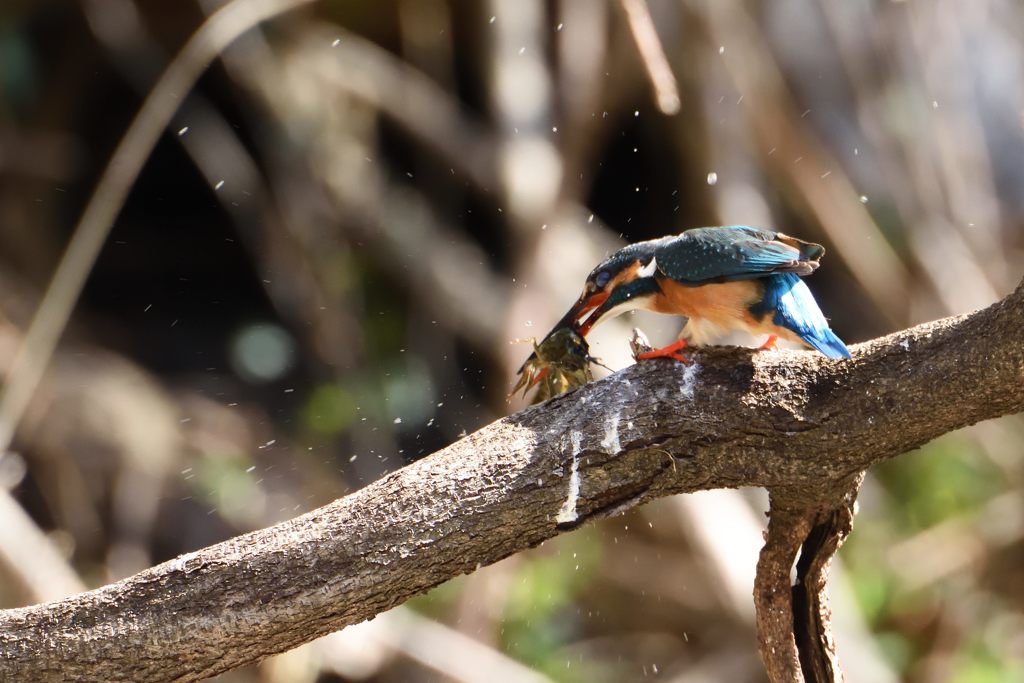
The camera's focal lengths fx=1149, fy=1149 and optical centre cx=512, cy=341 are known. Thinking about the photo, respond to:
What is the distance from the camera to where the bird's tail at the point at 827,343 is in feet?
6.64

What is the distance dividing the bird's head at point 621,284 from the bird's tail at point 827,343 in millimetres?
447

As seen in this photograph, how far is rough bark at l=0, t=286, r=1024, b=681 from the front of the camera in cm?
188

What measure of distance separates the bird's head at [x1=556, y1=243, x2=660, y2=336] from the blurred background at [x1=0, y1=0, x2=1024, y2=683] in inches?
85.6

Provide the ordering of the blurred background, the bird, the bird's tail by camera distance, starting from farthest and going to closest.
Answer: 1. the blurred background
2. the bird
3. the bird's tail

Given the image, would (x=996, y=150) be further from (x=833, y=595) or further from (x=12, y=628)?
(x=12, y=628)

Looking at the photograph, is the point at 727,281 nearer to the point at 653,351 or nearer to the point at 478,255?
the point at 653,351

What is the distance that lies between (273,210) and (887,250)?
3.02 m

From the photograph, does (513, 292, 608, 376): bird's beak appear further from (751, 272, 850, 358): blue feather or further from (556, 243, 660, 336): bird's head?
(751, 272, 850, 358): blue feather

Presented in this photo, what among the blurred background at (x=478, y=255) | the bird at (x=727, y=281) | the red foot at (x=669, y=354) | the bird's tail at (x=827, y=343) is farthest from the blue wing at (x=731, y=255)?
the blurred background at (x=478, y=255)

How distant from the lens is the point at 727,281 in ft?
7.88

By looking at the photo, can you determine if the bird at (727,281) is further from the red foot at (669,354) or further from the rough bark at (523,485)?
the rough bark at (523,485)

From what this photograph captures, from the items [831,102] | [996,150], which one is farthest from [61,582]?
[996,150]

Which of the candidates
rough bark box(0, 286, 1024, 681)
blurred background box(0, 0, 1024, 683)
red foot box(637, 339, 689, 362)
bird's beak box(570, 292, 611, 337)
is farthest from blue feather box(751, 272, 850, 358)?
blurred background box(0, 0, 1024, 683)

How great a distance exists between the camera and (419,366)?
5707 millimetres
